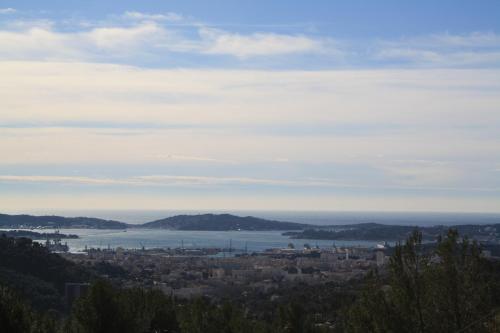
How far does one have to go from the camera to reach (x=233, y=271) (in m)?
64.1

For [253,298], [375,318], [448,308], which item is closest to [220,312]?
[375,318]

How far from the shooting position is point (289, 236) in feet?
480

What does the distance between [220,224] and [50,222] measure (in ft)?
118

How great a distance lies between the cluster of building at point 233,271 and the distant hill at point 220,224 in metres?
69.2

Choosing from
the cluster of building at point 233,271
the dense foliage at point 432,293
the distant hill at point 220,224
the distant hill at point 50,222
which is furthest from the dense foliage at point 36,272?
the distant hill at point 220,224

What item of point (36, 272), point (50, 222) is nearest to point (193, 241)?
point (50, 222)

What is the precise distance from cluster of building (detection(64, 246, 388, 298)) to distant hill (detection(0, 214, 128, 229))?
64.6 metres

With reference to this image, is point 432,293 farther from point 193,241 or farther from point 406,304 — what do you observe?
point 193,241

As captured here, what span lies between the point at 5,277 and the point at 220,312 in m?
18.5

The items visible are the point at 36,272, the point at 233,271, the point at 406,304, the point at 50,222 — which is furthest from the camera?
the point at 50,222

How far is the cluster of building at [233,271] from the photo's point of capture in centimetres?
4997

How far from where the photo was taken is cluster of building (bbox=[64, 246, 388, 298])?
50.0m

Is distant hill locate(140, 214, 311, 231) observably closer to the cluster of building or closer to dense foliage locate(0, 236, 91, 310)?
the cluster of building

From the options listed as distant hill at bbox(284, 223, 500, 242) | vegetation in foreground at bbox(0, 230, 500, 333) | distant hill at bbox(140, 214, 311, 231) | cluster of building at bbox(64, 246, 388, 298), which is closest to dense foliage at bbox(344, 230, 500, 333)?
vegetation in foreground at bbox(0, 230, 500, 333)
